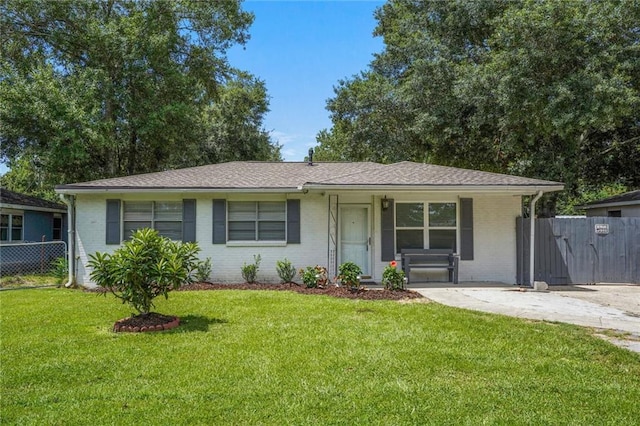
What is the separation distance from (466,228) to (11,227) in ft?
52.5

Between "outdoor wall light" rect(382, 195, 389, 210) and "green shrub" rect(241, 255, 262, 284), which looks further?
"outdoor wall light" rect(382, 195, 389, 210)

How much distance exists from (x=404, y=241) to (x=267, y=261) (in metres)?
3.56

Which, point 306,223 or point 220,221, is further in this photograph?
point 306,223

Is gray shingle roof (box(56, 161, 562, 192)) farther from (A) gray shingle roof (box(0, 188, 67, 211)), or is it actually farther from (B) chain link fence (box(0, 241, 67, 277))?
(A) gray shingle roof (box(0, 188, 67, 211))

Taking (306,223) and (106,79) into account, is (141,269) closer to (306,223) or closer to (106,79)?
(306,223)

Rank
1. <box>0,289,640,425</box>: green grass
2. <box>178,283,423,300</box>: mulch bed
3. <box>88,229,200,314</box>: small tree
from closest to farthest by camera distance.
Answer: <box>0,289,640,425</box>: green grass, <box>88,229,200,314</box>: small tree, <box>178,283,423,300</box>: mulch bed

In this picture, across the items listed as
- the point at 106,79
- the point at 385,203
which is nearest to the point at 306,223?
the point at 385,203

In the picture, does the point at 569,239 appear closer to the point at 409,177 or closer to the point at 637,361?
the point at 409,177

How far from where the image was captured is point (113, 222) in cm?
1059

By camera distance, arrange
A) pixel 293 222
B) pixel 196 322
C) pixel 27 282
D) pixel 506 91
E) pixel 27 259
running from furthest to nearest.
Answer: pixel 506 91, pixel 27 259, pixel 27 282, pixel 293 222, pixel 196 322

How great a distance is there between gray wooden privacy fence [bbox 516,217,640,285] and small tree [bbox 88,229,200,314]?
28.6 feet

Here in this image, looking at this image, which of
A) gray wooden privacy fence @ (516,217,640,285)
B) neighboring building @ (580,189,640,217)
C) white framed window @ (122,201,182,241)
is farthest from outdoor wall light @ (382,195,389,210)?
neighboring building @ (580,189,640,217)

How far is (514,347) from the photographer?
Answer: 5.12 m

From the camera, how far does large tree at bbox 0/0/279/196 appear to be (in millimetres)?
15312
